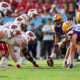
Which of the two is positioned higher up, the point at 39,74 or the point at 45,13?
the point at 45,13

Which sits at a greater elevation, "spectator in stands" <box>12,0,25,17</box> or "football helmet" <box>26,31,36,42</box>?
"spectator in stands" <box>12,0,25,17</box>

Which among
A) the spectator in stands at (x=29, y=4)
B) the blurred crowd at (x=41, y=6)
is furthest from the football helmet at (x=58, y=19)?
the spectator in stands at (x=29, y=4)

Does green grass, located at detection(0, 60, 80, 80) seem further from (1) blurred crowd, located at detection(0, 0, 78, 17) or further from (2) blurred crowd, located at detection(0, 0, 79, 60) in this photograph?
(1) blurred crowd, located at detection(0, 0, 78, 17)

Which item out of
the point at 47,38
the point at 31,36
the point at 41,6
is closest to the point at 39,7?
the point at 41,6

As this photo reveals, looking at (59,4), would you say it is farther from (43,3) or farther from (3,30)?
(3,30)

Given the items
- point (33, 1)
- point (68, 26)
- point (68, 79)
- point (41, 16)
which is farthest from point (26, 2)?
point (68, 79)

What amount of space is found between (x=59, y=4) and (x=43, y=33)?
2.53 meters

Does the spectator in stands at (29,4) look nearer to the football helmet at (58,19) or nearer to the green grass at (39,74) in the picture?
the football helmet at (58,19)

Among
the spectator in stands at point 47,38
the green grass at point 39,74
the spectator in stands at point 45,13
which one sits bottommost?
the spectator in stands at point 47,38

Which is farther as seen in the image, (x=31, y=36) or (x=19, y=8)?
(x=19, y=8)

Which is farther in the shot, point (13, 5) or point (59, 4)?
point (59, 4)

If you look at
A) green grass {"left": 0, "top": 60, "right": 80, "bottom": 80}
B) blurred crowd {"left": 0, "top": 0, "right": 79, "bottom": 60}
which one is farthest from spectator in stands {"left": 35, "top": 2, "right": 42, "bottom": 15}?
green grass {"left": 0, "top": 60, "right": 80, "bottom": 80}

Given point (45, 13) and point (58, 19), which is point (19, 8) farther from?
point (58, 19)

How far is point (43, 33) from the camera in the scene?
55.6 feet
